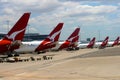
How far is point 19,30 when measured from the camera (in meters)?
50.7

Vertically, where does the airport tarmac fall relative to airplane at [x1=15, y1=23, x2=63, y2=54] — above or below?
below

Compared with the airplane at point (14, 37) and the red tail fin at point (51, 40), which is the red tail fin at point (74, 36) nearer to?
the red tail fin at point (51, 40)

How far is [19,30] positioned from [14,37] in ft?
4.60

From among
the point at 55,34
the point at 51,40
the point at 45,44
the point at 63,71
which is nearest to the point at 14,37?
the point at 63,71

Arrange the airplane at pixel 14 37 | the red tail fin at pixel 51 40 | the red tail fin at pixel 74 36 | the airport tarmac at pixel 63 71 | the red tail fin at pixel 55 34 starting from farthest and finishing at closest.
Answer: the red tail fin at pixel 74 36, the red tail fin at pixel 55 34, the red tail fin at pixel 51 40, the airplane at pixel 14 37, the airport tarmac at pixel 63 71

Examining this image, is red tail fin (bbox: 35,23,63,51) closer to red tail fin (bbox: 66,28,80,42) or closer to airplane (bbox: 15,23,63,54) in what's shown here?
airplane (bbox: 15,23,63,54)

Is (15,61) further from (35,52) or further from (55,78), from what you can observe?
(35,52)

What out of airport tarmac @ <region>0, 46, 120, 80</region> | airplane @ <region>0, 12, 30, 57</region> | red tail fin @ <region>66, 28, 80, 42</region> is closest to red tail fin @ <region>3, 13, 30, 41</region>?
airplane @ <region>0, 12, 30, 57</region>

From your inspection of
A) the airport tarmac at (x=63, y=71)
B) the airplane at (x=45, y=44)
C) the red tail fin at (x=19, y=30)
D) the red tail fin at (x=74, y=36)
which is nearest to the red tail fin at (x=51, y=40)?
the airplane at (x=45, y=44)

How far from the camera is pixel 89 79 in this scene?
25219mm

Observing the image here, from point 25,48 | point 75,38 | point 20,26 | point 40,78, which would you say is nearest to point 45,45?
point 25,48

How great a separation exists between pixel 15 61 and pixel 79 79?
24745mm

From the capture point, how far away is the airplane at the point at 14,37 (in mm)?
48569

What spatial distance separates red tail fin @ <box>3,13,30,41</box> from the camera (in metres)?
50.1
